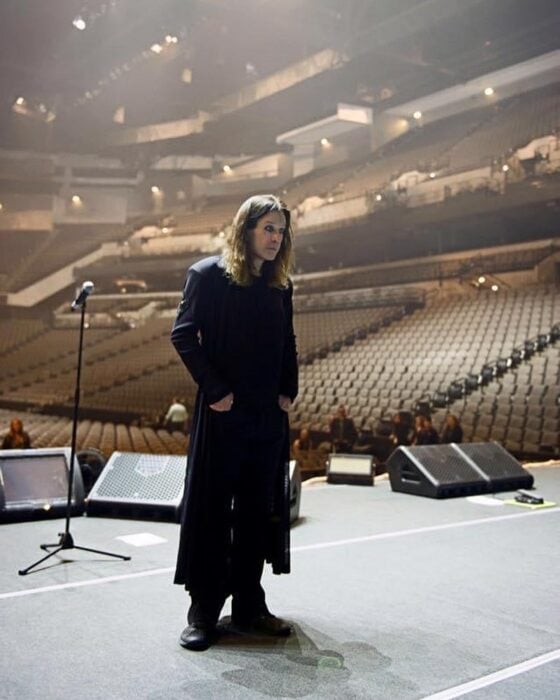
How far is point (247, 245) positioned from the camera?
184 cm

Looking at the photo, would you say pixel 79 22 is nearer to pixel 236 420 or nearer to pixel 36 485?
pixel 36 485

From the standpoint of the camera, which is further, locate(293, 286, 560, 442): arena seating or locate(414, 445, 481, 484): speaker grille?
locate(293, 286, 560, 442): arena seating

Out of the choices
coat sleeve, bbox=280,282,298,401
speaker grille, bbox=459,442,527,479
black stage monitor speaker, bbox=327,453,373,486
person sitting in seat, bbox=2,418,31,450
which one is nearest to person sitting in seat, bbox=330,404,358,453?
black stage monitor speaker, bbox=327,453,373,486

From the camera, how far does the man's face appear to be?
1813 millimetres

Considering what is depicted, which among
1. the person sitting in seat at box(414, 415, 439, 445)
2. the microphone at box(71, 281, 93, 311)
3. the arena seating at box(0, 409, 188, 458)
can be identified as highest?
the microphone at box(71, 281, 93, 311)

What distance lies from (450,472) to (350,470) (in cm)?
78

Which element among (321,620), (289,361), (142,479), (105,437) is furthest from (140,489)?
(105,437)

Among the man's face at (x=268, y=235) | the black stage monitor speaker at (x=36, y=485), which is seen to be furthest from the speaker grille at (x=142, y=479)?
the man's face at (x=268, y=235)

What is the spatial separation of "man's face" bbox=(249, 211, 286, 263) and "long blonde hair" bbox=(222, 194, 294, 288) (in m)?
0.01

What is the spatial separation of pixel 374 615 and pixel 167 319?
60.7 feet

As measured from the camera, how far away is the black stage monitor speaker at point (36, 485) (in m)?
3.28

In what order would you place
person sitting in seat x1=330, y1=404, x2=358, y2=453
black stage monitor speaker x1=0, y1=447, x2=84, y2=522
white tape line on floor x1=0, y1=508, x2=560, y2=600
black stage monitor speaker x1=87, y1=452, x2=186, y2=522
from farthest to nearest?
person sitting in seat x1=330, y1=404, x2=358, y2=453, black stage monitor speaker x1=87, y1=452, x2=186, y2=522, black stage monitor speaker x1=0, y1=447, x2=84, y2=522, white tape line on floor x1=0, y1=508, x2=560, y2=600

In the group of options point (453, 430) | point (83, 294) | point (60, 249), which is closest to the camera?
point (83, 294)

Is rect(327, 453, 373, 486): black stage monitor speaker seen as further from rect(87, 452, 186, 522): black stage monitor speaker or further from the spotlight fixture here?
the spotlight fixture
